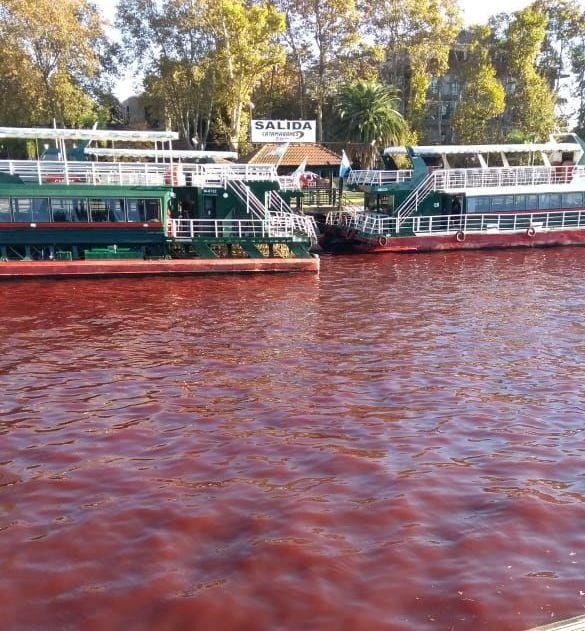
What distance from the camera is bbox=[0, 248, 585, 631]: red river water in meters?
6.03

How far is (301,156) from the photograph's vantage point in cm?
3706

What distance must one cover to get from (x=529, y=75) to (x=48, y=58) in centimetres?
3983

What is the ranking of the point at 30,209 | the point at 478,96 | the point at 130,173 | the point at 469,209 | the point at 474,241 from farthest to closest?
1. the point at 478,96
2. the point at 469,209
3. the point at 474,241
4. the point at 130,173
5. the point at 30,209

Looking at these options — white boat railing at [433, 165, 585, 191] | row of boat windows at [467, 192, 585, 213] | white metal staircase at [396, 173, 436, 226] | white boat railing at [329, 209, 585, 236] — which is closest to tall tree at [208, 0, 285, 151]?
white boat railing at [329, 209, 585, 236]

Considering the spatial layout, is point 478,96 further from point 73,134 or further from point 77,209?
point 77,209

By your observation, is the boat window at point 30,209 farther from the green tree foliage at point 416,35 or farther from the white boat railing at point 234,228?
the green tree foliage at point 416,35

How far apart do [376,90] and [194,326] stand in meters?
35.0

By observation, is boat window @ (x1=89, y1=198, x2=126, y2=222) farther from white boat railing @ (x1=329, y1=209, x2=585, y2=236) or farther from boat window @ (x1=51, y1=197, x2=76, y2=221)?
white boat railing @ (x1=329, y1=209, x2=585, y2=236)

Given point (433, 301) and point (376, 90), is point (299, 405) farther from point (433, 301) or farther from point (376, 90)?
point (376, 90)

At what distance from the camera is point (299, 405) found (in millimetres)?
10828

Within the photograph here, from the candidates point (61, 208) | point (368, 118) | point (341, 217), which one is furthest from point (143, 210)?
point (368, 118)

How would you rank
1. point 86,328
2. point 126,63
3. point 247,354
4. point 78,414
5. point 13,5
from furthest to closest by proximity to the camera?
point 126,63
point 13,5
point 86,328
point 247,354
point 78,414

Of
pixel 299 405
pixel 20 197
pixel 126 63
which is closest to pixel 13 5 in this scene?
pixel 126 63

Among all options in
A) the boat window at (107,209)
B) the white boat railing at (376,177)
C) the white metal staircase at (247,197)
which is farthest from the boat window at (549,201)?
the boat window at (107,209)
